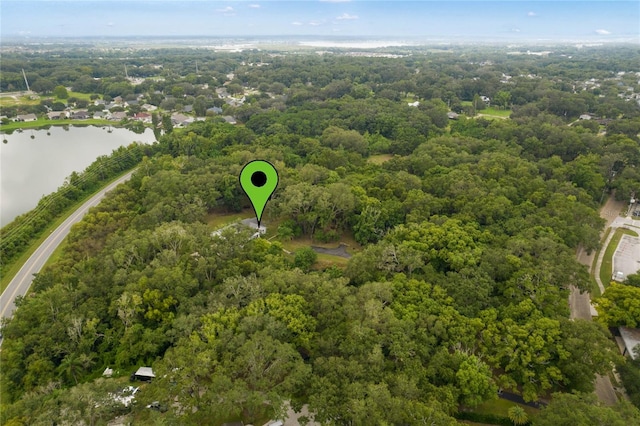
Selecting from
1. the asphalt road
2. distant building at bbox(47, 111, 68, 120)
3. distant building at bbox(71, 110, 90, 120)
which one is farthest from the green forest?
distant building at bbox(47, 111, 68, 120)

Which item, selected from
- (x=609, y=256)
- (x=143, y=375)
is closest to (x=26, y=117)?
(x=143, y=375)

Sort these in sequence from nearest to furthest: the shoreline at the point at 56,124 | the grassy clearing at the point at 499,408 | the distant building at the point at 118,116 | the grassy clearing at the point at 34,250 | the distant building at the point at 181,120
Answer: the grassy clearing at the point at 499,408 → the grassy clearing at the point at 34,250 → the shoreline at the point at 56,124 → the distant building at the point at 181,120 → the distant building at the point at 118,116

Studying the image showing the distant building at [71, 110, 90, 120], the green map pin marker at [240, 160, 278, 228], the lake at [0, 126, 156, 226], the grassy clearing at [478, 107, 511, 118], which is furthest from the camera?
the distant building at [71, 110, 90, 120]

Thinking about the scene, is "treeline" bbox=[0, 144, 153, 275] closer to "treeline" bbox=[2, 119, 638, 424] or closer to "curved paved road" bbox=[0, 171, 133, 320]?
"curved paved road" bbox=[0, 171, 133, 320]

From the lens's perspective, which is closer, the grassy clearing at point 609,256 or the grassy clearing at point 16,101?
the grassy clearing at point 609,256

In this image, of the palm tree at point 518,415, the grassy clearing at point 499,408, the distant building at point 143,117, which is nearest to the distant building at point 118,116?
the distant building at point 143,117

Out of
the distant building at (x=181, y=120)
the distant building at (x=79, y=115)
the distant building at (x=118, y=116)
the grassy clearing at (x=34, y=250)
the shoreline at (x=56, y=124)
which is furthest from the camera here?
the distant building at (x=79, y=115)

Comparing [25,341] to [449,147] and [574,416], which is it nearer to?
[574,416]

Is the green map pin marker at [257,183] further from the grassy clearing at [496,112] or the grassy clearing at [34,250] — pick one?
the grassy clearing at [496,112]
